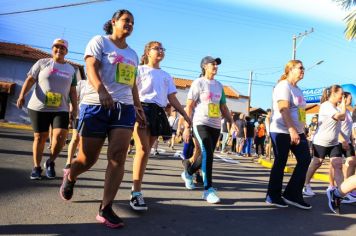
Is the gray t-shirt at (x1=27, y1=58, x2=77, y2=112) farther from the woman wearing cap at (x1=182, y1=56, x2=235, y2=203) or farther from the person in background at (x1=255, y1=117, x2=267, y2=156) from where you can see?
the person in background at (x1=255, y1=117, x2=267, y2=156)

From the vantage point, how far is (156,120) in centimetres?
455

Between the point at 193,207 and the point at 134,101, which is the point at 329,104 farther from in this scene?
the point at 134,101

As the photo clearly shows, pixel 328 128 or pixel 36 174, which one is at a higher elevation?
pixel 328 128

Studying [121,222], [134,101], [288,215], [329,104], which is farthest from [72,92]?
[329,104]

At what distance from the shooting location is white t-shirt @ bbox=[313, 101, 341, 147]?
19.8 feet

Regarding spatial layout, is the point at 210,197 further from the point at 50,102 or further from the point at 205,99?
the point at 50,102

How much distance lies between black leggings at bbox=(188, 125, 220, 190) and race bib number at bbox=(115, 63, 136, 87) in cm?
183

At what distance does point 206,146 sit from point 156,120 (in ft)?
3.29

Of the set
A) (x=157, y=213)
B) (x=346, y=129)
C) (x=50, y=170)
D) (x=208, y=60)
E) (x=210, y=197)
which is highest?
(x=208, y=60)

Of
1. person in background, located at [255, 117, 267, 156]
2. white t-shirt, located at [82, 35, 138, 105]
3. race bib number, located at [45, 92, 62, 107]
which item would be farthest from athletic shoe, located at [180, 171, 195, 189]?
person in background, located at [255, 117, 267, 156]

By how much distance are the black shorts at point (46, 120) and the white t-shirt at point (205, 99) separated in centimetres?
186

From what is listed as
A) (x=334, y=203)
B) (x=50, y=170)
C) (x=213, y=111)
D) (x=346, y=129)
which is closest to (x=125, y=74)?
(x=213, y=111)

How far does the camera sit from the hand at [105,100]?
329 centimetres

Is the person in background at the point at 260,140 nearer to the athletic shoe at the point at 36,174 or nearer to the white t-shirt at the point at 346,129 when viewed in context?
the white t-shirt at the point at 346,129
